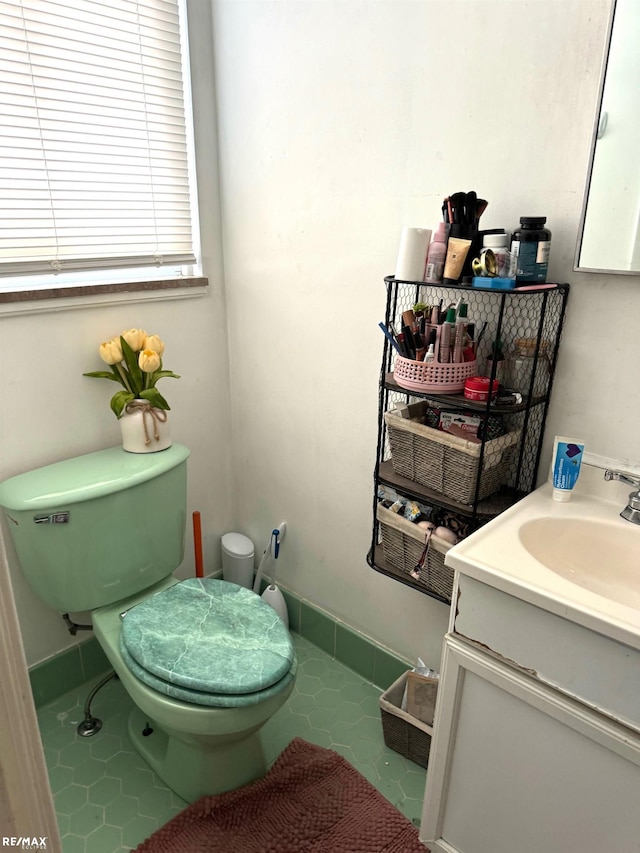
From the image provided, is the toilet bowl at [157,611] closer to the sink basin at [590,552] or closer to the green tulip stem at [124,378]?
the green tulip stem at [124,378]

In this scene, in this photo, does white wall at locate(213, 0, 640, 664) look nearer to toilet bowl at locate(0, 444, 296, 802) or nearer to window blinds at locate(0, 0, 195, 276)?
window blinds at locate(0, 0, 195, 276)

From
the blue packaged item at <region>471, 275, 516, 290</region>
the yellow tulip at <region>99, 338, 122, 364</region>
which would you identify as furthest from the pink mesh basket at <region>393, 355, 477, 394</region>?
the yellow tulip at <region>99, 338, 122, 364</region>

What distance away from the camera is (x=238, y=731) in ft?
4.22

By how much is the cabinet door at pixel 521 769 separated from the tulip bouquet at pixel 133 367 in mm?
1014

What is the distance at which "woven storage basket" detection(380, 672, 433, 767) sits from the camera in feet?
5.00

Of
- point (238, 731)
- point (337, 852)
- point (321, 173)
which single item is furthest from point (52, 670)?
point (321, 173)

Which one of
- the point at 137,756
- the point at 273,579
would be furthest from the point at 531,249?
the point at 137,756

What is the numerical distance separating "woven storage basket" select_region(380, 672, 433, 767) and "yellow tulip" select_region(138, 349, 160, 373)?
107 centimetres

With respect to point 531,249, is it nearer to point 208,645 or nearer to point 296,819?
point 208,645

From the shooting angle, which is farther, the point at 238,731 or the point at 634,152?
the point at 238,731

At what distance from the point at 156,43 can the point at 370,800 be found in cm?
207

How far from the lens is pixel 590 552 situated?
45.7 inches

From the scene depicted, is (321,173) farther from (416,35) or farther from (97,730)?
(97,730)

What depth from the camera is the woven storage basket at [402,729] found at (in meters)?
1.53
